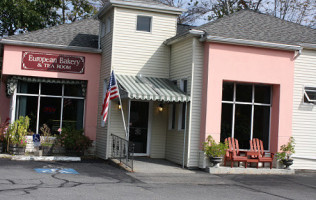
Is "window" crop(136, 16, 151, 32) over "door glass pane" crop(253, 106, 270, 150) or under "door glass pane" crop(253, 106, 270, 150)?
over

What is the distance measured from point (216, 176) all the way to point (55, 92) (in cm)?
798

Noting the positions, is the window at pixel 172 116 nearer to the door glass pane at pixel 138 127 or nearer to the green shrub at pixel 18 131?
the door glass pane at pixel 138 127

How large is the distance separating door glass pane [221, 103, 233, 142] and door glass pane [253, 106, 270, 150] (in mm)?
1011

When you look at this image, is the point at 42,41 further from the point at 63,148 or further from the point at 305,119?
the point at 305,119

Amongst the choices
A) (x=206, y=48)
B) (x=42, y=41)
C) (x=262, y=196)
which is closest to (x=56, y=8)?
(x=42, y=41)

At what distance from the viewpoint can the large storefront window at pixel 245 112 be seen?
15.3 meters

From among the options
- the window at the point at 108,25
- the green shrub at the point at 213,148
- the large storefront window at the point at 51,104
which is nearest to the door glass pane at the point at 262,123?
the green shrub at the point at 213,148

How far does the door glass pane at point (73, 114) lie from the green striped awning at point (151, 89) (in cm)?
269

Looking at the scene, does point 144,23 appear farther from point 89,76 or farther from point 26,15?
point 26,15

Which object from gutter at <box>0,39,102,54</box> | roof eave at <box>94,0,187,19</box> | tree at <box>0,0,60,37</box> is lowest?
gutter at <box>0,39,102,54</box>

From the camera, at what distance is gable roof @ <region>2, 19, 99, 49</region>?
17172 millimetres

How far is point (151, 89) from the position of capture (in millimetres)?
15031

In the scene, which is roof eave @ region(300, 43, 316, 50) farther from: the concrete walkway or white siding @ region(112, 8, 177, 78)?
the concrete walkway

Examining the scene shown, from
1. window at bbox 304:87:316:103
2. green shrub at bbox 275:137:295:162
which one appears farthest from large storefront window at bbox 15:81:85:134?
window at bbox 304:87:316:103
